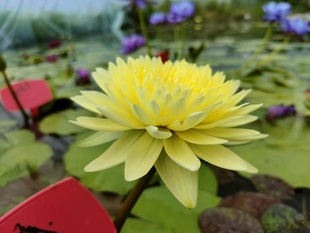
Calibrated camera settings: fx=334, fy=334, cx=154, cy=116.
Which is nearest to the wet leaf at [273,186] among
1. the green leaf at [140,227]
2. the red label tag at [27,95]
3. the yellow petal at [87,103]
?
the green leaf at [140,227]

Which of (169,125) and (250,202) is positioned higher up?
(169,125)

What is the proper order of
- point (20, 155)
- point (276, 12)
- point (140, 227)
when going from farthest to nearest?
point (276, 12)
point (20, 155)
point (140, 227)

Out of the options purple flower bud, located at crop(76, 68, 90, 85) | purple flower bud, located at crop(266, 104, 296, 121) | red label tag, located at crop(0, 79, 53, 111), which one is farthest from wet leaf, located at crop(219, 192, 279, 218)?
purple flower bud, located at crop(76, 68, 90, 85)

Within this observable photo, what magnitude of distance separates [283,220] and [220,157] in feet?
0.54

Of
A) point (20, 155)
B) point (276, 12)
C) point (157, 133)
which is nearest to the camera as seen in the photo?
point (157, 133)

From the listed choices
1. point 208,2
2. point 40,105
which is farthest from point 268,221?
point 208,2

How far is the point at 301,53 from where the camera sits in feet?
4.57

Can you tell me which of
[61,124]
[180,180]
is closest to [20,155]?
[61,124]

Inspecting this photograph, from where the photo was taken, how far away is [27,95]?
0.64 metres

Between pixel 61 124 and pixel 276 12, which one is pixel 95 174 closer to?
pixel 61 124

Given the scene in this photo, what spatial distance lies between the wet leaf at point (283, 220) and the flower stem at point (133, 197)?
16 cm

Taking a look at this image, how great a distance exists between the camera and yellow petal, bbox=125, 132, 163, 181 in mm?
273

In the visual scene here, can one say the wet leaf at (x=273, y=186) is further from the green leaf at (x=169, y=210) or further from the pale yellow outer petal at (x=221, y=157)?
the pale yellow outer petal at (x=221, y=157)

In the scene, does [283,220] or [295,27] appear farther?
[295,27]
